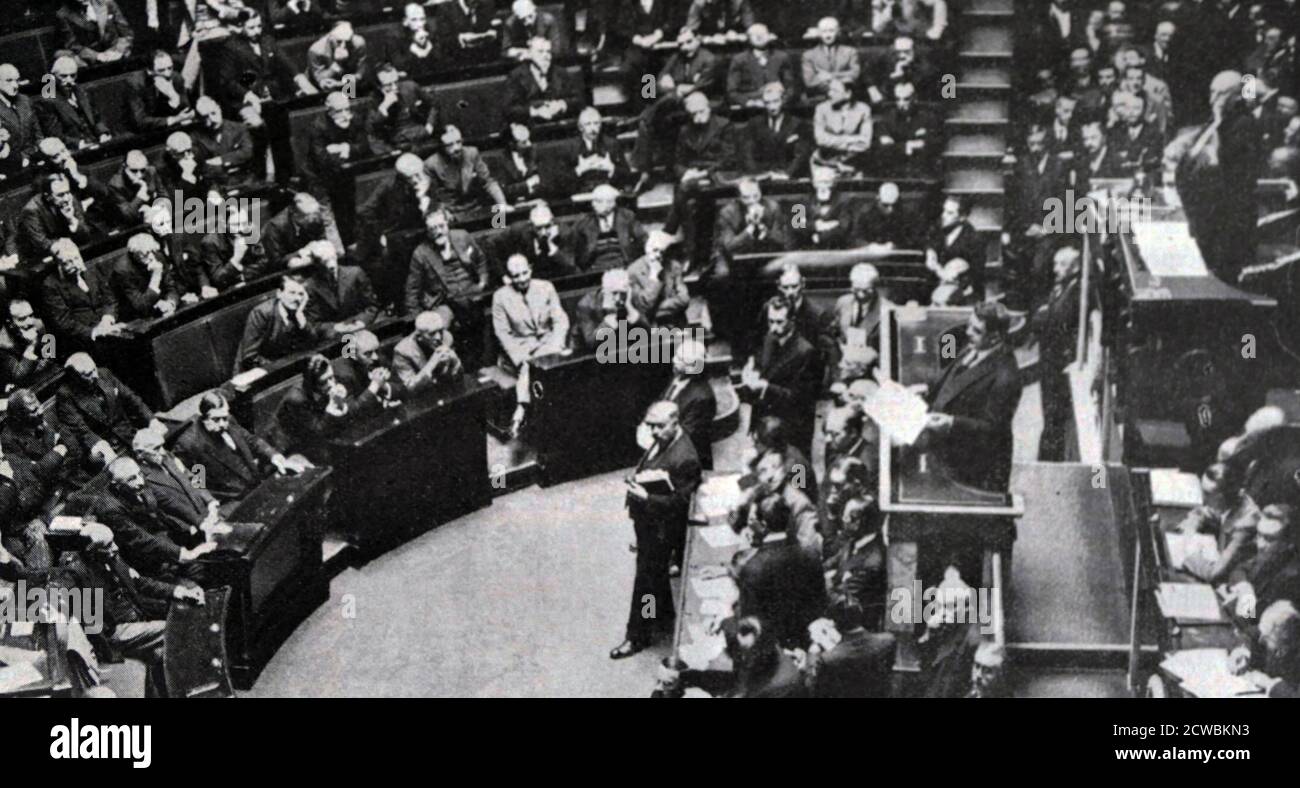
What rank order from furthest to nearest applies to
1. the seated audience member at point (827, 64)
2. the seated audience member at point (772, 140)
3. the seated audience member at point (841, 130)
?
the seated audience member at point (827, 64) → the seated audience member at point (772, 140) → the seated audience member at point (841, 130)

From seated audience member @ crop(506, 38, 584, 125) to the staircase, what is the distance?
8.63 ft

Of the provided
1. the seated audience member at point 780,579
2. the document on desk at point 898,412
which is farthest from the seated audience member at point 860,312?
the seated audience member at point 780,579

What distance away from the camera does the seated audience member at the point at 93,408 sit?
27.6 feet

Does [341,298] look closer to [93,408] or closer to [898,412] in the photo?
[93,408]

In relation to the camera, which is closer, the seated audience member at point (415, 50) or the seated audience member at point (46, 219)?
the seated audience member at point (46, 219)

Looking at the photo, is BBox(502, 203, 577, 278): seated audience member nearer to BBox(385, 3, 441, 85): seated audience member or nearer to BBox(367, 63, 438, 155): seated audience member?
Answer: BBox(367, 63, 438, 155): seated audience member

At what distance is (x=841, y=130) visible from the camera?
10625mm

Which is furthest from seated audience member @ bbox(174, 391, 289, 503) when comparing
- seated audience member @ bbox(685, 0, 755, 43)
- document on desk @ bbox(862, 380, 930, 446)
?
seated audience member @ bbox(685, 0, 755, 43)

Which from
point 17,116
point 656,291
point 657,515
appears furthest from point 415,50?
point 657,515

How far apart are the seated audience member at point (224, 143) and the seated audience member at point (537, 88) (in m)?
1.76

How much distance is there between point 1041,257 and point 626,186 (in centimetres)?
274

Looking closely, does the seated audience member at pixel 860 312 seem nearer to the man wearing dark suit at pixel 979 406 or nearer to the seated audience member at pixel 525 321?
the man wearing dark suit at pixel 979 406
